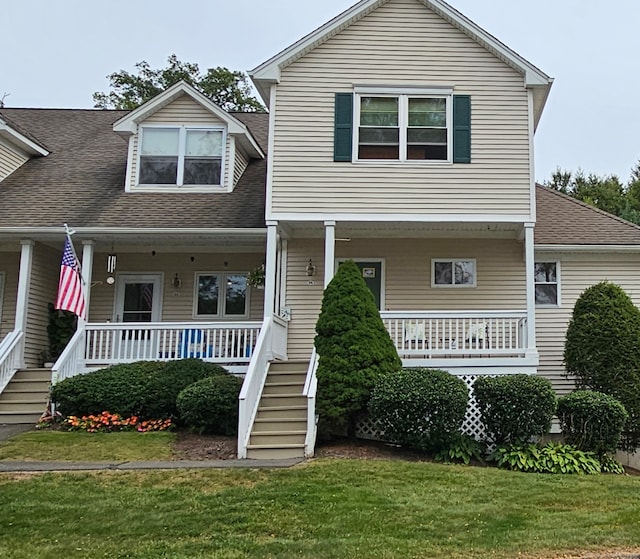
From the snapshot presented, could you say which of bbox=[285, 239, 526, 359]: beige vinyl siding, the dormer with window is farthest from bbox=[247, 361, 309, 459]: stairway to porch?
the dormer with window

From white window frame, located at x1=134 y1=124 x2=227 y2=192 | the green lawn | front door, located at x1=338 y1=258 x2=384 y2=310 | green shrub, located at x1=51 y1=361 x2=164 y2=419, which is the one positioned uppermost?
white window frame, located at x1=134 y1=124 x2=227 y2=192

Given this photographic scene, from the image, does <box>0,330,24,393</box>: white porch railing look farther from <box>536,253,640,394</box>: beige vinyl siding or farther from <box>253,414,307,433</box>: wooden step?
<box>536,253,640,394</box>: beige vinyl siding

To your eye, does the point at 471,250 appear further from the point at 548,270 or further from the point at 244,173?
the point at 244,173

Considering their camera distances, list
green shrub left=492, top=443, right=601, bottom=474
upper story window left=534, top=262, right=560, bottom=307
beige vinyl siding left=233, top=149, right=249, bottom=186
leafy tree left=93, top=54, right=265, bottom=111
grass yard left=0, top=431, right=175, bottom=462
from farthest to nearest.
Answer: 1. leafy tree left=93, top=54, right=265, bottom=111
2. beige vinyl siding left=233, top=149, right=249, bottom=186
3. upper story window left=534, top=262, right=560, bottom=307
4. green shrub left=492, top=443, right=601, bottom=474
5. grass yard left=0, top=431, right=175, bottom=462

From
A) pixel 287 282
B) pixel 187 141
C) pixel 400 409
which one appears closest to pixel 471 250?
pixel 287 282

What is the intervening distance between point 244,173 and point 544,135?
186 ft

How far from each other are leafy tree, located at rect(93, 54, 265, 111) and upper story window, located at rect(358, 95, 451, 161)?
19.4 metres

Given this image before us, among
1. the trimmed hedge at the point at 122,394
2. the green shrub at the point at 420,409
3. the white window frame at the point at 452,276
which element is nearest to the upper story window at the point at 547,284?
the white window frame at the point at 452,276

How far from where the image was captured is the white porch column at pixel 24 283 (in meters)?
14.1

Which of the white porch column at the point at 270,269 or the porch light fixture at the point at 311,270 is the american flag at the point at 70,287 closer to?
the white porch column at the point at 270,269

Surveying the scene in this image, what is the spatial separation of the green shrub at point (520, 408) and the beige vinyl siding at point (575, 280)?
420cm

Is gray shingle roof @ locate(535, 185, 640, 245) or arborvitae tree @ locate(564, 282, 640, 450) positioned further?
gray shingle roof @ locate(535, 185, 640, 245)

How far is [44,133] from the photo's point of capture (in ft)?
61.8

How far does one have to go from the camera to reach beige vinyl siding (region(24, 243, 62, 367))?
14578mm
